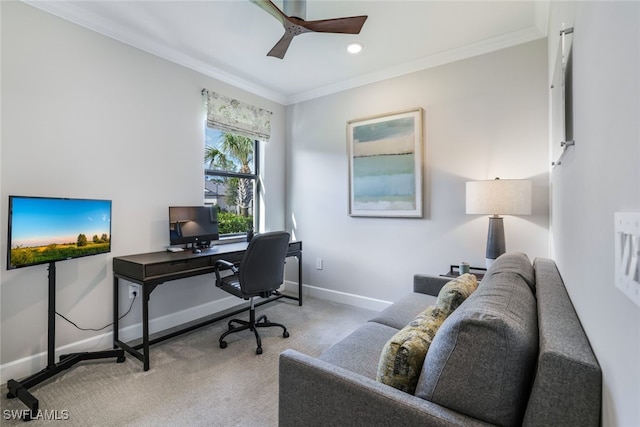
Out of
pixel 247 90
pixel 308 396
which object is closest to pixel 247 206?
pixel 247 90

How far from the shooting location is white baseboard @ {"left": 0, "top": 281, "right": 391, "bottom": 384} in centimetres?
207

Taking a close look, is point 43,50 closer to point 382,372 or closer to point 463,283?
point 382,372

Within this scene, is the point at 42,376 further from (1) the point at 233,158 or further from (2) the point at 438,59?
(2) the point at 438,59

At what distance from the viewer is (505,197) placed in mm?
2283

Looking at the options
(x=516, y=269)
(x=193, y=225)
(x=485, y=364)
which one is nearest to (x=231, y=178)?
(x=193, y=225)

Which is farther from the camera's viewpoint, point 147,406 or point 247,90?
point 247,90

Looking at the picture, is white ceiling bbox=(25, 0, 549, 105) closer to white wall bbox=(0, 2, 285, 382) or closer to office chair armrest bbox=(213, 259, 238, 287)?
white wall bbox=(0, 2, 285, 382)

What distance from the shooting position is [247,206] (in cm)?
388

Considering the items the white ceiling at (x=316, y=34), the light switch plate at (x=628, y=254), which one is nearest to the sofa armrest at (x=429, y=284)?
the light switch plate at (x=628, y=254)

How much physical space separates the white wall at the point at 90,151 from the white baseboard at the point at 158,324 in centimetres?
1

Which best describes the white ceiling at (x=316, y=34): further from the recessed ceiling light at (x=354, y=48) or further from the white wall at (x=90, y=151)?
the white wall at (x=90, y=151)

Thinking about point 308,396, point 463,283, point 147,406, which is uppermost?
point 463,283

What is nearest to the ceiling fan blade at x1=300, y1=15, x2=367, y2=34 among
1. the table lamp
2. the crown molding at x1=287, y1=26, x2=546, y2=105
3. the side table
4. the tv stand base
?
the crown molding at x1=287, y1=26, x2=546, y2=105

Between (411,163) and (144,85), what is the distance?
2642 mm
